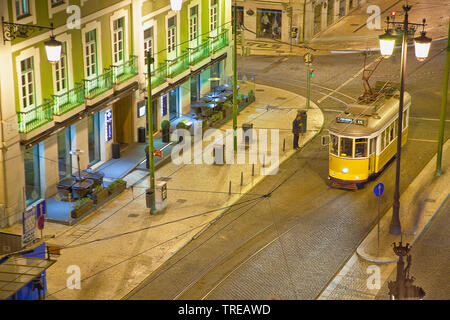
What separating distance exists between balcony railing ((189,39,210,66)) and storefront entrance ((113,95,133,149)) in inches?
235

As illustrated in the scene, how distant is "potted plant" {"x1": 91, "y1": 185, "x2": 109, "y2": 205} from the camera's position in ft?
114

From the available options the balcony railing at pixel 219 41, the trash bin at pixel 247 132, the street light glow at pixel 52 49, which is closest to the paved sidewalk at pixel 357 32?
the balcony railing at pixel 219 41

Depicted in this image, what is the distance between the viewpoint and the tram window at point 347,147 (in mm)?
35281

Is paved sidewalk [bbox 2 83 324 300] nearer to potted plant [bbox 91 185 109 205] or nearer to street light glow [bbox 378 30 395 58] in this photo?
potted plant [bbox 91 185 109 205]

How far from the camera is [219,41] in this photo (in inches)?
1982

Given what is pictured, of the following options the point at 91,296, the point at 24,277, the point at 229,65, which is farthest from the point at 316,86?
the point at 24,277

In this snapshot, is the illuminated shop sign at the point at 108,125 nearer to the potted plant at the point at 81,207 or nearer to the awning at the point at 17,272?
the potted plant at the point at 81,207

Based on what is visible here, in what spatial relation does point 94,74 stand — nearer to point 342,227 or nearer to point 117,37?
point 117,37

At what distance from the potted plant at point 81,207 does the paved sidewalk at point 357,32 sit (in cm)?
2987

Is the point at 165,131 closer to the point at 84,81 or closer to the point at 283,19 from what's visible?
the point at 84,81

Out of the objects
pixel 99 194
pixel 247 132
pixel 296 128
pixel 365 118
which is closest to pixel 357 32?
pixel 247 132

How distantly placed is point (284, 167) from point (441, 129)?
24.9 ft

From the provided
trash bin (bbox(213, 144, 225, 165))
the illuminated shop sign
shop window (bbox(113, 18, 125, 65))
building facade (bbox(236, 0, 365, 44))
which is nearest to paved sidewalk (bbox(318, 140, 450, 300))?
trash bin (bbox(213, 144, 225, 165))

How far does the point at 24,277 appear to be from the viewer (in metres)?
23.9
